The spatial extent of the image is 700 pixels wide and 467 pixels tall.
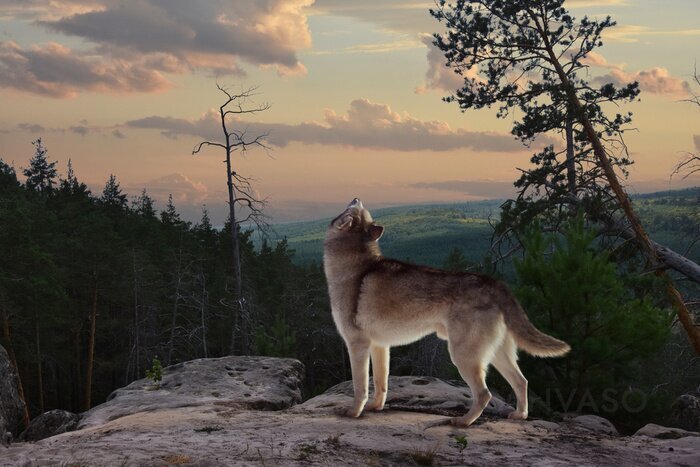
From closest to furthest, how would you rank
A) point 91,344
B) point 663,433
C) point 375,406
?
point 375,406 → point 663,433 → point 91,344

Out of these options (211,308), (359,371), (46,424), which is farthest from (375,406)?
(211,308)

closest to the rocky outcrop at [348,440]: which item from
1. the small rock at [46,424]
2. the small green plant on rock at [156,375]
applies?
the small green plant on rock at [156,375]

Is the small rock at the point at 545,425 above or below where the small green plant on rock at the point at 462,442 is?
below

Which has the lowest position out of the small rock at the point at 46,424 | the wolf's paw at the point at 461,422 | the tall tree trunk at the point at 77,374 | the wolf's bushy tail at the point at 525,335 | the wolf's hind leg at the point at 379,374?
the tall tree trunk at the point at 77,374

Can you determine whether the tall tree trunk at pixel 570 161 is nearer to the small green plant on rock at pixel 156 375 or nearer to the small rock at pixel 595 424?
the small rock at pixel 595 424

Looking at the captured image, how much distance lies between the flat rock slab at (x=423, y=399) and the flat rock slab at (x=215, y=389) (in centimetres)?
169

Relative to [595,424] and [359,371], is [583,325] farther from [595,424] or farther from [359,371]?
[359,371]

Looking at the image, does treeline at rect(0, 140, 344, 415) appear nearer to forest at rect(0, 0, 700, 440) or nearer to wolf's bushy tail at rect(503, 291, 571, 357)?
forest at rect(0, 0, 700, 440)

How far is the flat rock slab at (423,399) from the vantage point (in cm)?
1062

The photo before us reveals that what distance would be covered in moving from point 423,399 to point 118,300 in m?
38.1

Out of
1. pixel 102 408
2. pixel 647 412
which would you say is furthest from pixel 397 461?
pixel 647 412

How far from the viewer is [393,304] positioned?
9008 mm

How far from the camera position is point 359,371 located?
9.19 meters

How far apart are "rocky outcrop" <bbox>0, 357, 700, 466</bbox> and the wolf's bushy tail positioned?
1136mm
